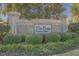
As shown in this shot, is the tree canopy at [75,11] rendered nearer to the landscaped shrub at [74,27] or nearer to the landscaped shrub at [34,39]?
the landscaped shrub at [74,27]

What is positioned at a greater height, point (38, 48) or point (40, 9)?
point (40, 9)

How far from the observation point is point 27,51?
2.72m

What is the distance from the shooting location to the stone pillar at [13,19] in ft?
9.02

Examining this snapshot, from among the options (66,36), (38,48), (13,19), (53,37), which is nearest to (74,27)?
(66,36)

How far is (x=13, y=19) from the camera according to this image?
2766 mm

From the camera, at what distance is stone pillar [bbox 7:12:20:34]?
275 centimetres

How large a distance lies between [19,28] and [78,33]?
83cm

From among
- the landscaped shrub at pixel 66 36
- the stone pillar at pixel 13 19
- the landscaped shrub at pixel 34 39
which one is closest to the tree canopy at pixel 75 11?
the landscaped shrub at pixel 66 36

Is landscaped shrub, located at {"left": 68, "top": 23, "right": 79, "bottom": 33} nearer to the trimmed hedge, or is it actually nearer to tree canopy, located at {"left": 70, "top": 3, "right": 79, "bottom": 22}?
tree canopy, located at {"left": 70, "top": 3, "right": 79, "bottom": 22}

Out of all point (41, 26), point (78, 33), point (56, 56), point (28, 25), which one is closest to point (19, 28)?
point (28, 25)

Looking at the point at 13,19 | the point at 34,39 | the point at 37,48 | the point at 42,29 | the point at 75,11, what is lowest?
the point at 37,48

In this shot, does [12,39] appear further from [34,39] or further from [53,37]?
[53,37]

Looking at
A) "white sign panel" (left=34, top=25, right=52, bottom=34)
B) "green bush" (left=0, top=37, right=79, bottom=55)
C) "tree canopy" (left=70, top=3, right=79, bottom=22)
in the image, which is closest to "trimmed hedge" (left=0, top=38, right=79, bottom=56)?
"green bush" (left=0, top=37, right=79, bottom=55)

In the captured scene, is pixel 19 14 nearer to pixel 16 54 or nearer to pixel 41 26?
pixel 41 26
